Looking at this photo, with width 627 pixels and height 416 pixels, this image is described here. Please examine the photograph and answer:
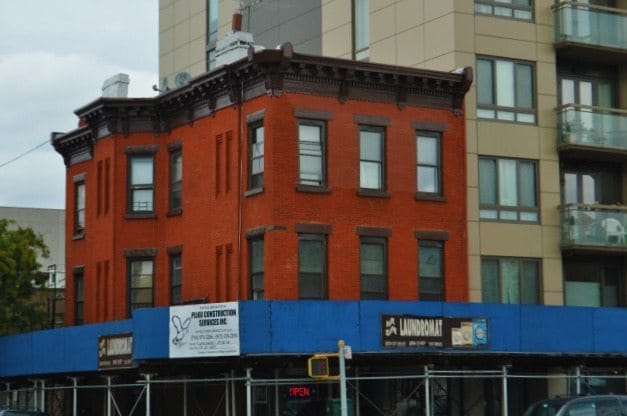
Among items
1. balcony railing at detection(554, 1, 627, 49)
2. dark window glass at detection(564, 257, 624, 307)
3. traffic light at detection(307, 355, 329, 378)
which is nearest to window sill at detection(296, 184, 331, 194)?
traffic light at detection(307, 355, 329, 378)

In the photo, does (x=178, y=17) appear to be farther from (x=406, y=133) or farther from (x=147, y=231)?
(x=406, y=133)

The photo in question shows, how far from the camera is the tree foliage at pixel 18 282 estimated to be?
171 ft

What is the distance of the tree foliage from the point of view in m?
52.1

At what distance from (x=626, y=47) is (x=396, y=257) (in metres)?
10.9

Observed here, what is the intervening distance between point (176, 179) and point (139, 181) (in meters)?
1.48

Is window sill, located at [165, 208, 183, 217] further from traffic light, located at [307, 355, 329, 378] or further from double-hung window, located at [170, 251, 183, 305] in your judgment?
traffic light, located at [307, 355, 329, 378]

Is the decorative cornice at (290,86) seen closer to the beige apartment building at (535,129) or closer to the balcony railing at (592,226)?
the beige apartment building at (535,129)

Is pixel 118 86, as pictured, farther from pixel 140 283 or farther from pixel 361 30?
pixel 361 30

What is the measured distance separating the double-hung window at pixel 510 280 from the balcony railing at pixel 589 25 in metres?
7.28

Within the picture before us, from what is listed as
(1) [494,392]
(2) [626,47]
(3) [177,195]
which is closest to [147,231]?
(3) [177,195]

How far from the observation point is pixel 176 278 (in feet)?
145

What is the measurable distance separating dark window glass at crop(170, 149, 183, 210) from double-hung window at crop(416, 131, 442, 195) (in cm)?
811

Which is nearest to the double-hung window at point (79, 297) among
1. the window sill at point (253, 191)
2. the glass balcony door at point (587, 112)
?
the window sill at point (253, 191)

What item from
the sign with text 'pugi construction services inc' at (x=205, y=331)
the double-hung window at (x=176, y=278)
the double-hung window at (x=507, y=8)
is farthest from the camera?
the double-hung window at (x=176, y=278)
